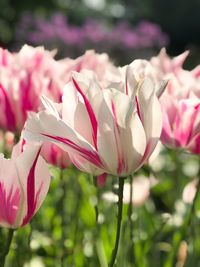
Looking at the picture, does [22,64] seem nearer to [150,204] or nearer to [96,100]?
[96,100]

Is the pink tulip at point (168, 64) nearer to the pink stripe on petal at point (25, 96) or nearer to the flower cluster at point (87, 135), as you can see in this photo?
the pink stripe on petal at point (25, 96)

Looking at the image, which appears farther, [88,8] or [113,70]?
[88,8]

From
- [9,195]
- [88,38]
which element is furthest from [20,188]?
[88,38]

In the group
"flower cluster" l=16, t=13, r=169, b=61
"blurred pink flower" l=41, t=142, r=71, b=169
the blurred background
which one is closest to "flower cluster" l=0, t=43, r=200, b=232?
"blurred pink flower" l=41, t=142, r=71, b=169

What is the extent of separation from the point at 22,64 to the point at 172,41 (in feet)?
62.9

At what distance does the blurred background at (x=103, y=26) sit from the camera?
389 inches

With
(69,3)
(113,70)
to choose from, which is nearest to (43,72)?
(113,70)

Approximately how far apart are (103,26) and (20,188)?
17443 mm

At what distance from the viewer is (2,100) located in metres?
1.35

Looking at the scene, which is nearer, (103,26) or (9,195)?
(9,195)

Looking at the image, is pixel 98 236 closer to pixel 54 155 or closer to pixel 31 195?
pixel 54 155

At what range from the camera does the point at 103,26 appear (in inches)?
715

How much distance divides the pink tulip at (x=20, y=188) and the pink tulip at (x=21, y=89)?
387mm

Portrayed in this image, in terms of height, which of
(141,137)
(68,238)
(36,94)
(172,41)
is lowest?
(68,238)
